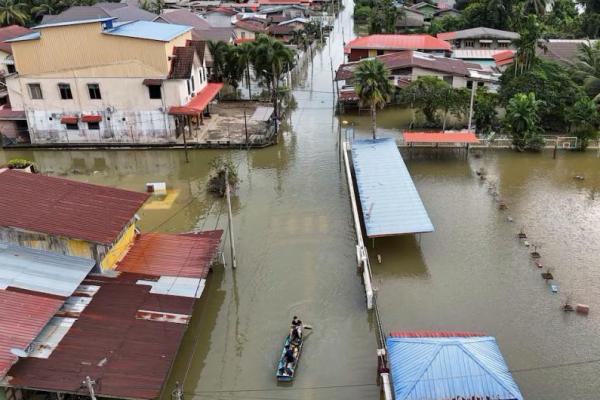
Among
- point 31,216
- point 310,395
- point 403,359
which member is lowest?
point 310,395

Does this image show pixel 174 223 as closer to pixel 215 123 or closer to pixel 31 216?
pixel 31 216

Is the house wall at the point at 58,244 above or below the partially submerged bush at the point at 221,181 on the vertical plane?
above

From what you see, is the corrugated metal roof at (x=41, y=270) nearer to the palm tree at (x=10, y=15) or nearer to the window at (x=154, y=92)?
the window at (x=154, y=92)

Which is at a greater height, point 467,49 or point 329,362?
point 467,49

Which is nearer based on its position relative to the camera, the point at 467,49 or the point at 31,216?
the point at 31,216

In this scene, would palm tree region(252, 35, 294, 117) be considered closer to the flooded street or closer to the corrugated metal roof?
the flooded street

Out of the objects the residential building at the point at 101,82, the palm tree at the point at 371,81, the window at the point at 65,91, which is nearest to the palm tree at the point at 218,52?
the residential building at the point at 101,82

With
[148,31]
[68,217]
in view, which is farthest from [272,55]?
[68,217]

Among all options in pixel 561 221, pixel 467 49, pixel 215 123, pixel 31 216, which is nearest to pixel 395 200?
pixel 561 221

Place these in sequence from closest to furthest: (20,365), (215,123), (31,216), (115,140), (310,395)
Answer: (20,365) → (310,395) → (31,216) → (115,140) → (215,123)
